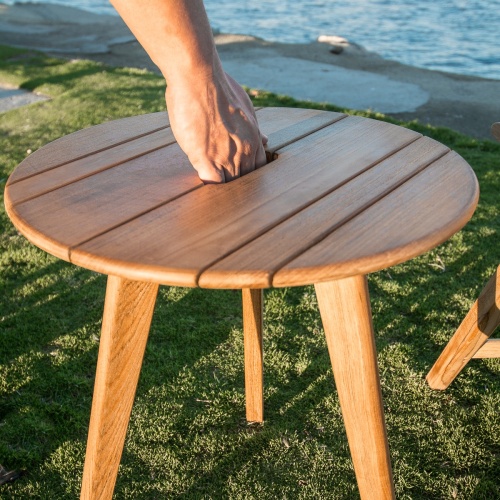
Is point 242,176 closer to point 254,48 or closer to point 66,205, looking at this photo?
point 66,205

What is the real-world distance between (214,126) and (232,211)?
0.73 feet

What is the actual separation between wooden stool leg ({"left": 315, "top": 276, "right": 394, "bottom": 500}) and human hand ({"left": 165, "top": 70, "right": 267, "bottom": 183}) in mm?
391

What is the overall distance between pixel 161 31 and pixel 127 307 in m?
0.58

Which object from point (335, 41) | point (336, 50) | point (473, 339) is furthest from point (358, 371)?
point (335, 41)

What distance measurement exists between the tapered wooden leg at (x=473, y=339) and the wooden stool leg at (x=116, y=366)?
1.14 m

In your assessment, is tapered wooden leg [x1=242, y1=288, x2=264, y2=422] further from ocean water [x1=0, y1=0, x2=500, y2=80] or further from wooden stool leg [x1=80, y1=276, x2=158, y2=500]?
ocean water [x1=0, y1=0, x2=500, y2=80]

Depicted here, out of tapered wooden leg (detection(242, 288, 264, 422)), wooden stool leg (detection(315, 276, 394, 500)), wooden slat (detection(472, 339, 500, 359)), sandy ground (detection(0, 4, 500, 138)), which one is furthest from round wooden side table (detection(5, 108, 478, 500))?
sandy ground (detection(0, 4, 500, 138))

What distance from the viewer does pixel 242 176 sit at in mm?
1524

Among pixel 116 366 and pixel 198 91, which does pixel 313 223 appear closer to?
pixel 198 91

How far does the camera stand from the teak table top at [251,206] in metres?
1.10

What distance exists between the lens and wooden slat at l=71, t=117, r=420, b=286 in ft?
3.64

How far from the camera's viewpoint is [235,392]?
2322mm

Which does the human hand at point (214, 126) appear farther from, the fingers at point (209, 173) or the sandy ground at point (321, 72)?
the sandy ground at point (321, 72)

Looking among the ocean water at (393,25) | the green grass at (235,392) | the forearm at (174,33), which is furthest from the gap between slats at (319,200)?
the ocean water at (393,25)
